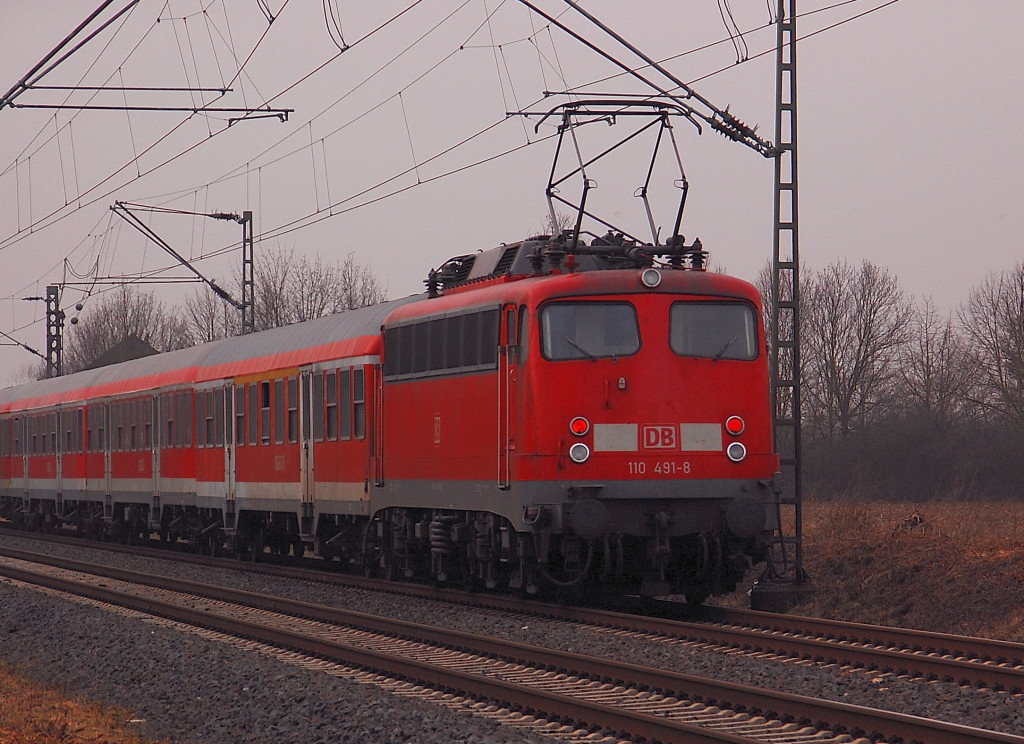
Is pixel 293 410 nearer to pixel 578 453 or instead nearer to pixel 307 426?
pixel 307 426

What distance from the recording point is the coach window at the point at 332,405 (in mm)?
20531

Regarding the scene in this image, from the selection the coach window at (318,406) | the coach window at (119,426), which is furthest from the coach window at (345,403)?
the coach window at (119,426)

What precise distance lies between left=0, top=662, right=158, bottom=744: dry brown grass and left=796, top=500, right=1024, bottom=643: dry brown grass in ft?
27.4

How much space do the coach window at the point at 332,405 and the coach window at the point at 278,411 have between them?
2133 millimetres

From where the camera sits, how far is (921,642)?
1215 cm

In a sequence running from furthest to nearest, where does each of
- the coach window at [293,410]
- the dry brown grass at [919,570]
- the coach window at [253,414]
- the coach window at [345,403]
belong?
the coach window at [253,414] < the coach window at [293,410] < the coach window at [345,403] < the dry brown grass at [919,570]

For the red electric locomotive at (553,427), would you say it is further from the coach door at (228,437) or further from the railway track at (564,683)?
the coach door at (228,437)

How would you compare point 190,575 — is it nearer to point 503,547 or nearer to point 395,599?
point 395,599

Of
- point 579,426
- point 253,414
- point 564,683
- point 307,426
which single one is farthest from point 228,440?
point 564,683

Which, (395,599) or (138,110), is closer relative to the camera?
(395,599)

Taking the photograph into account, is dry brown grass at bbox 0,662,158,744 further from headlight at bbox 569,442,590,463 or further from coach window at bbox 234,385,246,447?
coach window at bbox 234,385,246,447

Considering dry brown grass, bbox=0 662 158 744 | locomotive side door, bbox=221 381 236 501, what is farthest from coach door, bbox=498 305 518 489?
locomotive side door, bbox=221 381 236 501

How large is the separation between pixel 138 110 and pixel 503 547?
10307mm

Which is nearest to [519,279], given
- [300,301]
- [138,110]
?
[138,110]
